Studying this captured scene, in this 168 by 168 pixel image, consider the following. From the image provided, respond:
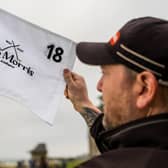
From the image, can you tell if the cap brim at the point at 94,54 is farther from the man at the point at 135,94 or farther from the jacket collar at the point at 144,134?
the jacket collar at the point at 144,134

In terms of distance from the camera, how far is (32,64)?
478 cm

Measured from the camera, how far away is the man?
2217 millimetres

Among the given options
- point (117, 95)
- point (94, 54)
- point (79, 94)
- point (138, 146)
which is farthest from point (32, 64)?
point (138, 146)

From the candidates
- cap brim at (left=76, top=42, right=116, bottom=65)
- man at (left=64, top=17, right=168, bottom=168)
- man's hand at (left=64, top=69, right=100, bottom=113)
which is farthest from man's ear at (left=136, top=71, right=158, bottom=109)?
man's hand at (left=64, top=69, right=100, bottom=113)

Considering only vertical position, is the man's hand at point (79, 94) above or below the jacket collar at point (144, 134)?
below

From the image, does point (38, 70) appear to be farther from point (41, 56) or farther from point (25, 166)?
point (25, 166)

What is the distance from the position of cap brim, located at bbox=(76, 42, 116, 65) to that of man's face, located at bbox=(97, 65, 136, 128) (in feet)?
0.10

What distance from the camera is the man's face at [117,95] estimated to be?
2.44 m

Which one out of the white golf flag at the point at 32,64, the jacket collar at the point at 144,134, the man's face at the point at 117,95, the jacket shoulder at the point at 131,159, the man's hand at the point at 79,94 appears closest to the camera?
the jacket shoulder at the point at 131,159

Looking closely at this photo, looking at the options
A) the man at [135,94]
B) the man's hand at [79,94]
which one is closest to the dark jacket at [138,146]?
the man at [135,94]

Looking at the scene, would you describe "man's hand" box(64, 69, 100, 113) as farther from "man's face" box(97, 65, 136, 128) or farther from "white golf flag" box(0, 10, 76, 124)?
"man's face" box(97, 65, 136, 128)

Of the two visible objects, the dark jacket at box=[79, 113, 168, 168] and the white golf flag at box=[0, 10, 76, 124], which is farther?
the white golf flag at box=[0, 10, 76, 124]

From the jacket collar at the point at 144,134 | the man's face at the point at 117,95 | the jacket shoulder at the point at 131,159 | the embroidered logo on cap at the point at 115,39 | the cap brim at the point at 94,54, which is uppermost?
the embroidered logo on cap at the point at 115,39

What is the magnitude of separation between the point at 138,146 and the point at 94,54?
496 millimetres
